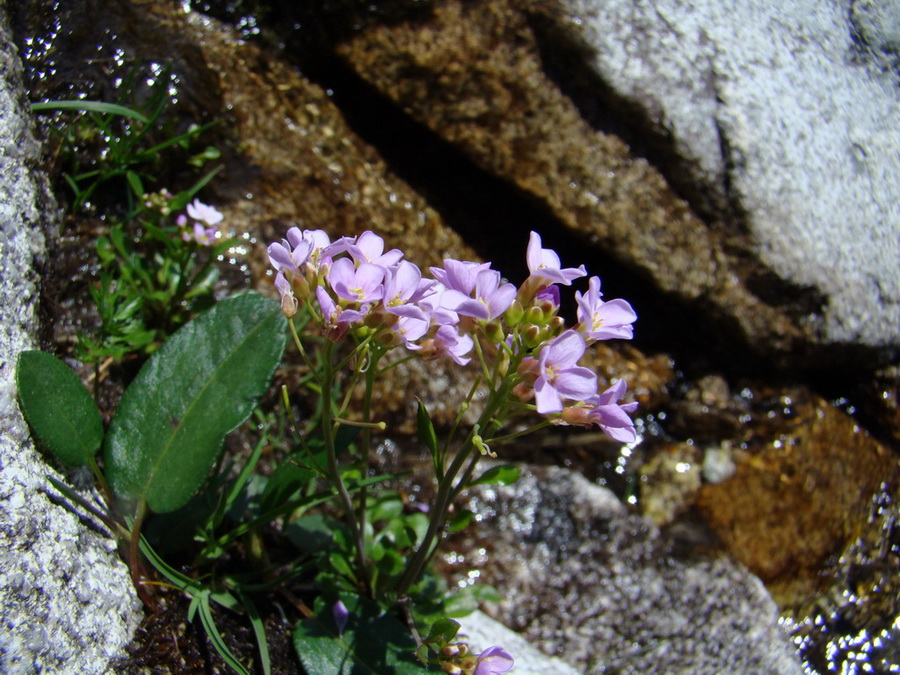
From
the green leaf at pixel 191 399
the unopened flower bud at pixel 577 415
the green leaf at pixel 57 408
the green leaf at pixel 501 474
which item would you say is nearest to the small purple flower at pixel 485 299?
the unopened flower bud at pixel 577 415

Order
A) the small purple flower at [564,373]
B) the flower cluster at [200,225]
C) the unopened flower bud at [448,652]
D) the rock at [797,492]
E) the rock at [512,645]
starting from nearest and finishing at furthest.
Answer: the small purple flower at [564,373], the unopened flower bud at [448,652], the rock at [512,645], the flower cluster at [200,225], the rock at [797,492]

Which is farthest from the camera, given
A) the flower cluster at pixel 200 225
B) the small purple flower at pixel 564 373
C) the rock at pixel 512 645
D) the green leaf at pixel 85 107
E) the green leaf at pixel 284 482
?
the flower cluster at pixel 200 225

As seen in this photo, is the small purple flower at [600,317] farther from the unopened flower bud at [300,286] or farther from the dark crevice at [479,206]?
the dark crevice at [479,206]

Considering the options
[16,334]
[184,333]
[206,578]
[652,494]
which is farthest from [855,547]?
[16,334]

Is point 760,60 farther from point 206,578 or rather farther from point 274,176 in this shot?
point 206,578

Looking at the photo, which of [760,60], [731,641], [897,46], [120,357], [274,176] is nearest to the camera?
[120,357]

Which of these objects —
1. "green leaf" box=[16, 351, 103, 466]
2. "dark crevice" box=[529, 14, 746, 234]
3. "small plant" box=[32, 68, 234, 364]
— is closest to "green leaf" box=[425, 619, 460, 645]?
"green leaf" box=[16, 351, 103, 466]

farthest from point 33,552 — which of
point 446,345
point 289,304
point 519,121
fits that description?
point 519,121
